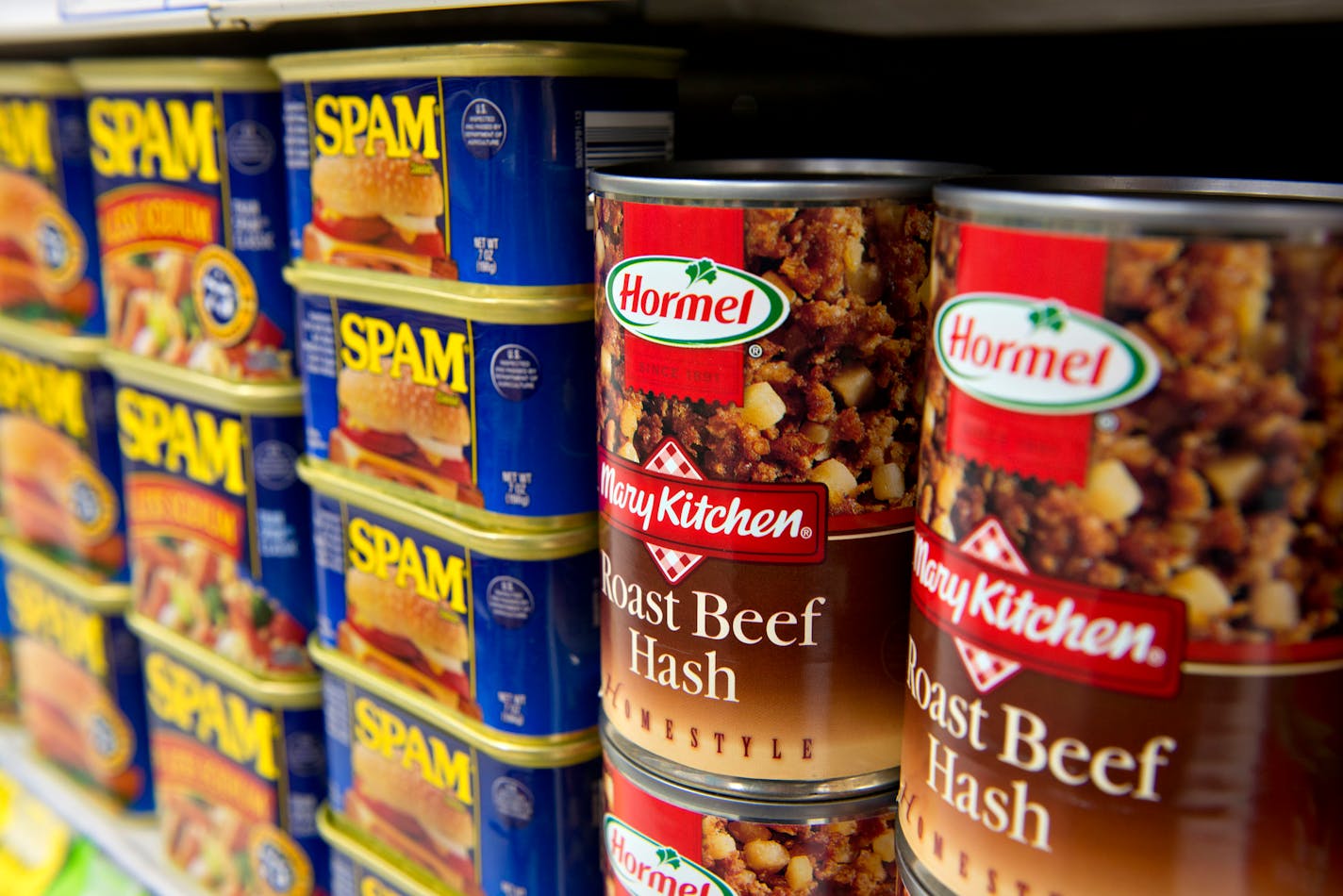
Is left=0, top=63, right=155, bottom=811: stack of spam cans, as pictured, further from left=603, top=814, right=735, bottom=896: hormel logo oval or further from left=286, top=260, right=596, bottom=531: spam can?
left=603, top=814, right=735, bottom=896: hormel logo oval

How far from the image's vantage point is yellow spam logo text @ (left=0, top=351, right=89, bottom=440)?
5.97 ft

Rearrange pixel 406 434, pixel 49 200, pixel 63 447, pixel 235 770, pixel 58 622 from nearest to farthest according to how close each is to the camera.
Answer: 1. pixel 406 434
2. pixel 235 770
3. pixel 49 200
4. pixel 63 447
5. pixel 58 622

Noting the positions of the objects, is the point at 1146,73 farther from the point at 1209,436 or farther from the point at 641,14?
the point at 1209,436

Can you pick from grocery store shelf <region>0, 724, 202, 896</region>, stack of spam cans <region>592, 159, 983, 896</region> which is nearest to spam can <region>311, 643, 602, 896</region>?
stack of spam cans <region>592, 159, 983, 896</region>

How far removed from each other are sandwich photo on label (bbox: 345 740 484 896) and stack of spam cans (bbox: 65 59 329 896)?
0.55 feet

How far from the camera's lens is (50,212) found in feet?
5.79

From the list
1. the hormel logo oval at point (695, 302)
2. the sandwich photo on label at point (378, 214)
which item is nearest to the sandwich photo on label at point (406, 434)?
the sandwich photo on label at point (378, 214)

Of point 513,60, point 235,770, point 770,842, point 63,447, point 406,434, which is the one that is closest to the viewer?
point 770,842

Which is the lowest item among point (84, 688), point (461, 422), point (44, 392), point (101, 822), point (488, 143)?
point (101, 822)

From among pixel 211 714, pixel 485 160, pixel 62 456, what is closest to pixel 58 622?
pixel 62 456

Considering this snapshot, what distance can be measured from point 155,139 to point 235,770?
872 mm

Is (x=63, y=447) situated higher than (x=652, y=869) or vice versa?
(x=63, y=447)

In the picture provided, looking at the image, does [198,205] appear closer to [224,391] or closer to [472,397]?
[224,391]

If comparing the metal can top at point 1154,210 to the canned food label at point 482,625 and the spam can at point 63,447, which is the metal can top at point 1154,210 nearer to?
the canned food label at point 482,625
